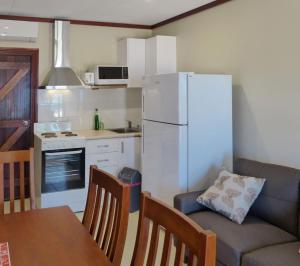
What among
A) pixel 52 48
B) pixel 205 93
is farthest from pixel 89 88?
pixel 205 93

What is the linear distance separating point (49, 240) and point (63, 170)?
8.87 feet

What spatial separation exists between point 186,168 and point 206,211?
1.74 ft

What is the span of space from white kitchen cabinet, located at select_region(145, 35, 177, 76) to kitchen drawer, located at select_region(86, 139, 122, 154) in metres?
1.05

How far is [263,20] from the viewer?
3.35 metres

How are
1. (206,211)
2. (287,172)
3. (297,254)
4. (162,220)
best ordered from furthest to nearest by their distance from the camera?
(206,211) → (287,172) → (297,254) → (162,220)

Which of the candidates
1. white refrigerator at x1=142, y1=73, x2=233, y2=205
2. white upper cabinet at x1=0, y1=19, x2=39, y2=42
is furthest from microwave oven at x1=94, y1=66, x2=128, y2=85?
white refrigerator at x1=142, y1=73, x2=233, y2=205

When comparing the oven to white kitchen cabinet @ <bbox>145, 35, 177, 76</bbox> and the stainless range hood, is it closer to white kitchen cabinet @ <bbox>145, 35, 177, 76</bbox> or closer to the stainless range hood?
the stainless range hood

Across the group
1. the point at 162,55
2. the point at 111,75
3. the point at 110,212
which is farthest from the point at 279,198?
the point at 111,75

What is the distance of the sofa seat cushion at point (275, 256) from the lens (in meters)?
2.19

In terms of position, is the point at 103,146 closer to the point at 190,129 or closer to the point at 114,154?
the point at 114,154

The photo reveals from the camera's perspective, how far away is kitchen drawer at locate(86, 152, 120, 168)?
4.41m

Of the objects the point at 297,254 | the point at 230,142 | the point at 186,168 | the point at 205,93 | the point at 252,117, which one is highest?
the point at 205,93

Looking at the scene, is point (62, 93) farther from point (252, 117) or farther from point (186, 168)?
point (252, 117)

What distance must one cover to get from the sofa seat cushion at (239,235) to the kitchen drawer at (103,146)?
1844 mm
